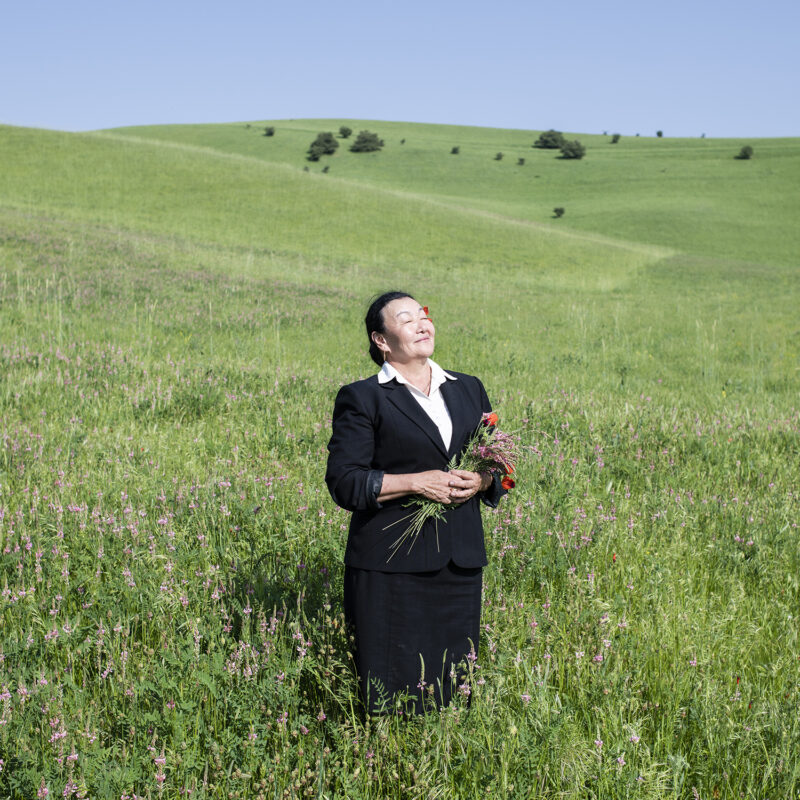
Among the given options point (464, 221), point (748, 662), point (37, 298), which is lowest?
point (748, 662)

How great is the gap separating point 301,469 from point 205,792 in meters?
3.48

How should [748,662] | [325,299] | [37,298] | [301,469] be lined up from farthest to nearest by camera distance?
[325,299]
[37,298]
[301,469]
[748,662]

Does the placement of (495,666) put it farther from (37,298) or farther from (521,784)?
(37,298)

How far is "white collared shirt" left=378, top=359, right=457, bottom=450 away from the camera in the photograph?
282cm

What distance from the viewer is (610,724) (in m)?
2.71

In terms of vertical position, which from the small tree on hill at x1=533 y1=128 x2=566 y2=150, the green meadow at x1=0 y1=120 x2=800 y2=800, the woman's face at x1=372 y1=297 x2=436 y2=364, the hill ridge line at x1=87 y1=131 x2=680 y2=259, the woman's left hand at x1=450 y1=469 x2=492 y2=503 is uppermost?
the small tree on hill at x1=533 y1=128 x2=566 y2=150

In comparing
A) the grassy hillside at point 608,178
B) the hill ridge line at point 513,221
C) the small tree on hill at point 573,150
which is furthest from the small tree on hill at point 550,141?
the hill ridge line at point 513,221

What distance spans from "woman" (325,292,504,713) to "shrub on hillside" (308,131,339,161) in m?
95.7

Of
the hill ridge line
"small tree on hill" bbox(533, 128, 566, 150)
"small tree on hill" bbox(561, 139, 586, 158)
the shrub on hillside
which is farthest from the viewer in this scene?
"small tree on hill" bbox(533, 128, 566, 150)

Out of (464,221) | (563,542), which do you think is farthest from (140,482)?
(464,221)

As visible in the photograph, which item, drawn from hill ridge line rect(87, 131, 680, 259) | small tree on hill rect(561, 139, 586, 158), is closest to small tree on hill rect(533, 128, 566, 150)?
small tree on hill rect(561, 139, 586, 158)

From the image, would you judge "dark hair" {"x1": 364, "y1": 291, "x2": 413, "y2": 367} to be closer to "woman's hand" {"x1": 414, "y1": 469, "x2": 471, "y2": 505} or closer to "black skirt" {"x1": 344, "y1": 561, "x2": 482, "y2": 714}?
"woman's hand" {"x1": 414, "y1": 469, "x2": 471, "y2": 505}

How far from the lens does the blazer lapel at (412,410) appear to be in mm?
2758

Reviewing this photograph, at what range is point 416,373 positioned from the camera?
9.53 feet
